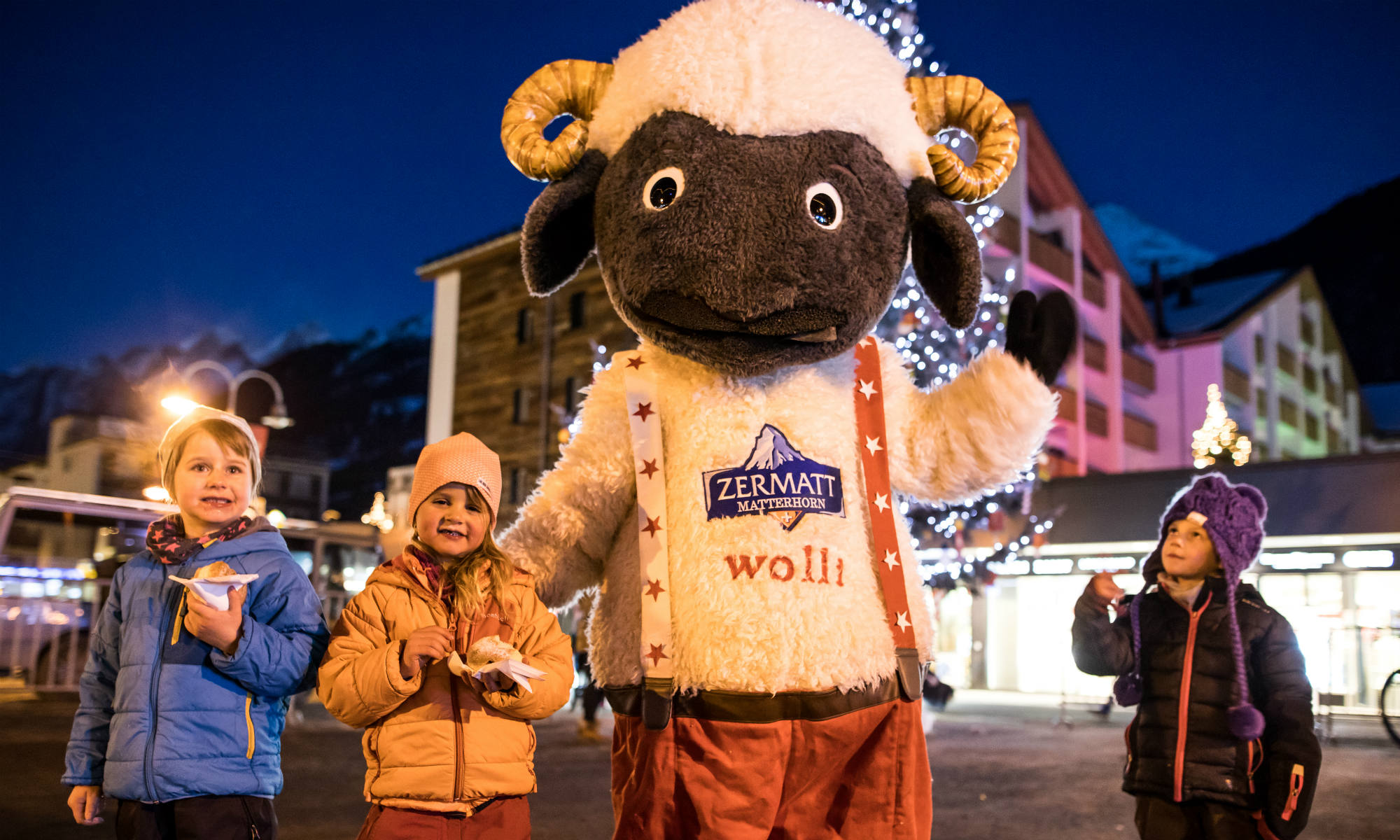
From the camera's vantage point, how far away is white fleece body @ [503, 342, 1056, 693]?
2.55m

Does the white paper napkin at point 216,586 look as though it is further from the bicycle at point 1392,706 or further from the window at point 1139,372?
the window at point 1139,372

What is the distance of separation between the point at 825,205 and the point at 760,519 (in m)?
0.77

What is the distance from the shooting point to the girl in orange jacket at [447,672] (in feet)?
8.09

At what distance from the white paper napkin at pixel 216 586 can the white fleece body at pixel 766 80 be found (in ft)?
4.65

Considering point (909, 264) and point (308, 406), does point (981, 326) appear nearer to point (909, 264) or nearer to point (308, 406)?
point (909, 264)

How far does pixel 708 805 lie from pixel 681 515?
0.68 meters

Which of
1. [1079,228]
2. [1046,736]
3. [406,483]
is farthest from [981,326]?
[406,483]

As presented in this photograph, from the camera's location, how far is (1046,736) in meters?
11.3

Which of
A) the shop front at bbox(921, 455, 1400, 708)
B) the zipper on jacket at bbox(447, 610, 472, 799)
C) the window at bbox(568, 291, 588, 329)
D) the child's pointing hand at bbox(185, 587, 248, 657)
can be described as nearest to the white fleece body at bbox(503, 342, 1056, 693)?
the zipper on jacket at bbox(447, 610, 472, 799)

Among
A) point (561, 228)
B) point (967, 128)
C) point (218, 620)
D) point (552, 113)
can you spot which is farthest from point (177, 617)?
point (967, 128)

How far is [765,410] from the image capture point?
2723 mm

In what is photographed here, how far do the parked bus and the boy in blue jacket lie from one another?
25.3 ft

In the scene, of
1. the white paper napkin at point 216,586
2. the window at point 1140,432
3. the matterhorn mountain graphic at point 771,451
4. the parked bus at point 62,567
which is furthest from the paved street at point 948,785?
the window at point 1140,432

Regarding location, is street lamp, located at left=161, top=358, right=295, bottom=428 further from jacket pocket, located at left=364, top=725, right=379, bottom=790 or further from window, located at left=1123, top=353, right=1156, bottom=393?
window, located at left=1123, top=353, right=1156, bottom=393
